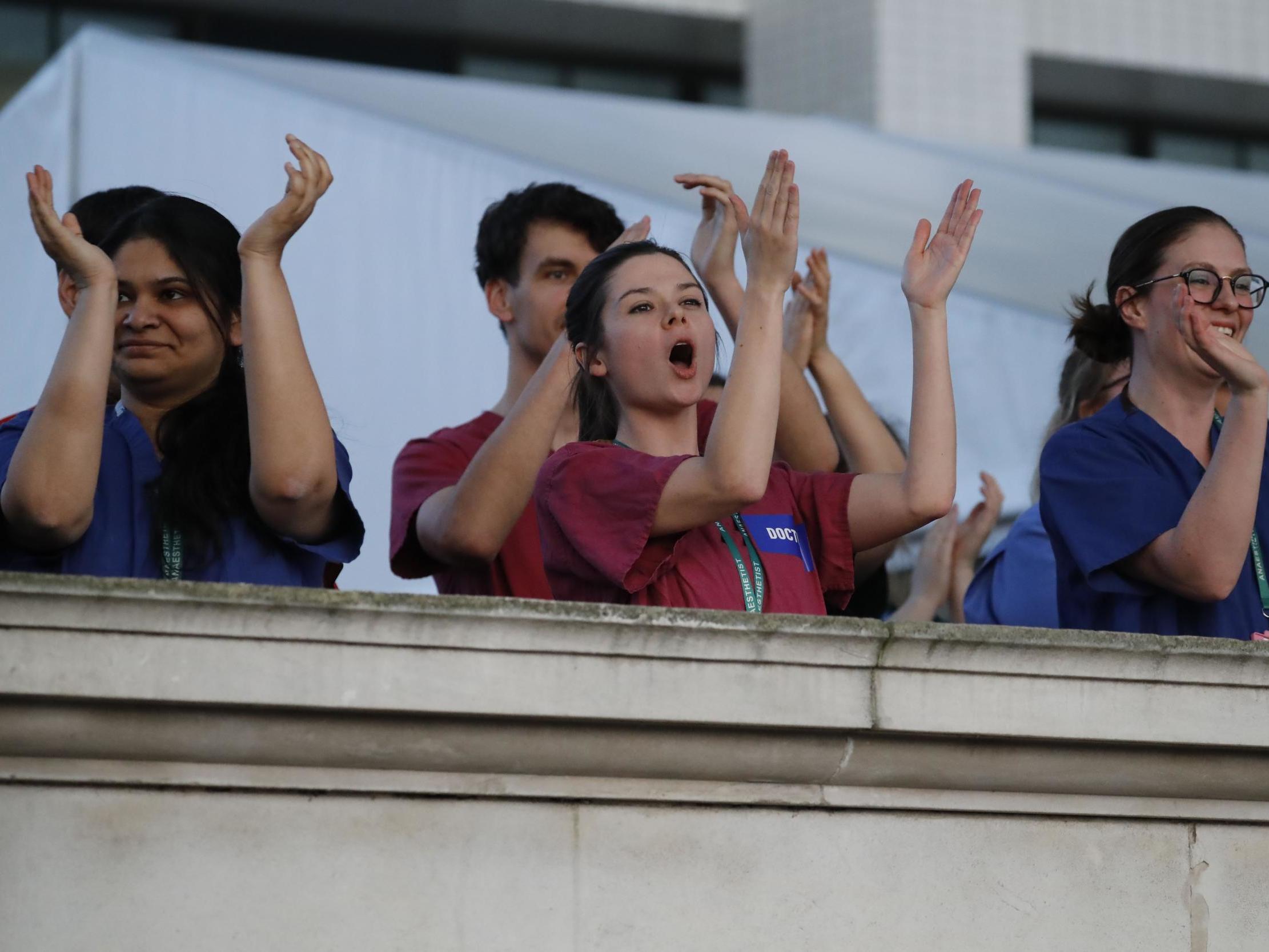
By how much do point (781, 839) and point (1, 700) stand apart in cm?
79

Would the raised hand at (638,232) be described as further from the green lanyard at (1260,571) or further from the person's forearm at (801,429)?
the green lanyard at (1260,571)

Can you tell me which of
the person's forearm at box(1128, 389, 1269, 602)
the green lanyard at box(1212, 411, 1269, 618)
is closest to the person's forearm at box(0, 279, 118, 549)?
the person's forearm at box(1128, 389, 1269, 602)

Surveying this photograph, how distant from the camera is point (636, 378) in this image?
2.65 m

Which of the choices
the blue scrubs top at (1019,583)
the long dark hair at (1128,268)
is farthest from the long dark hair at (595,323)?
the blue scrubs top at (1019,583)

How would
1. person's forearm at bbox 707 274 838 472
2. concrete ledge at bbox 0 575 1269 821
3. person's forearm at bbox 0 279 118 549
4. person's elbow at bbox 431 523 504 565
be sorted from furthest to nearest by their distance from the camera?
person's forearm at bbox 707 274 838 472 → person's elbow at bbox 431 523 504 565 → person's forearm at bbox 0 279 118 549 → concrete ledge at bbox 0 575 1269 821

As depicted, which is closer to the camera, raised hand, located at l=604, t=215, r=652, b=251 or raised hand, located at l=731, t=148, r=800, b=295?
raised hand, located at l=731, t=148, r=800, b=295

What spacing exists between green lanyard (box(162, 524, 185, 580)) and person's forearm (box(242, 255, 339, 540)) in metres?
0.12

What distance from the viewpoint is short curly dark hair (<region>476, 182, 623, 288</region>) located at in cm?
345

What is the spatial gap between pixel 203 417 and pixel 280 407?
0.28 metres

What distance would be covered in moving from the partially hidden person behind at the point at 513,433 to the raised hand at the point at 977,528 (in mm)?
1095

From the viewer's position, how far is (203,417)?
8.36 ft

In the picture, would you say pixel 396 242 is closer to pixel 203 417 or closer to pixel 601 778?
pixel 203 417

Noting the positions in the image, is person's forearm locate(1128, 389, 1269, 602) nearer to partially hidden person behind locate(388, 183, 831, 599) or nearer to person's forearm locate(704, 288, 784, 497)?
person's forearm locate(704, 288, 784, 497)

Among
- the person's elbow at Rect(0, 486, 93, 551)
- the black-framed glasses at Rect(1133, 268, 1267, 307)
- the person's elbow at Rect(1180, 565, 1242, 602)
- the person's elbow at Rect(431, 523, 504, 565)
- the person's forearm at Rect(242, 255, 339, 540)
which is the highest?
the black-framed glasses at Rect(1133, 268, 1267, 307)
